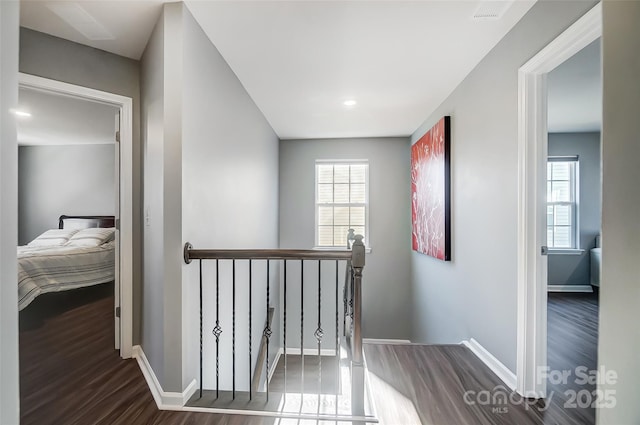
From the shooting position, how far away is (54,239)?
13.8 feet

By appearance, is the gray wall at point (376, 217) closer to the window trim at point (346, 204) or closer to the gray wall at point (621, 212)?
the window trim at point (346, 204)

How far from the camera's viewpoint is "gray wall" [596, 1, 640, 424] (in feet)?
2.23

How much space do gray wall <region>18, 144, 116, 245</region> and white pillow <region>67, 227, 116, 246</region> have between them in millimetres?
839

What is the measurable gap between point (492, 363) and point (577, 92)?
9.97 feet

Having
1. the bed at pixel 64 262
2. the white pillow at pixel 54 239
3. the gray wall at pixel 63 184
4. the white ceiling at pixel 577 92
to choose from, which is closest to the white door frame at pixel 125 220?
the bed at pixel 64 262

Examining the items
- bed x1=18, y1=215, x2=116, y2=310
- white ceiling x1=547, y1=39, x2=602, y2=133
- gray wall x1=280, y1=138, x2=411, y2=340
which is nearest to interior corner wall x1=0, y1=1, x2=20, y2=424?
white ceiling x1=547, y1=39, x2=602, y2=133

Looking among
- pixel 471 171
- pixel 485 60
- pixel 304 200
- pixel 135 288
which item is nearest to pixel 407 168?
pixel 304 200

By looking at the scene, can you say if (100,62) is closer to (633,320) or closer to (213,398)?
(213,398)

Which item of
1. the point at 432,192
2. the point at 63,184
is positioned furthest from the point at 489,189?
the point at 63,184

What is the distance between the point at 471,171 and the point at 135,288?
2914 mm

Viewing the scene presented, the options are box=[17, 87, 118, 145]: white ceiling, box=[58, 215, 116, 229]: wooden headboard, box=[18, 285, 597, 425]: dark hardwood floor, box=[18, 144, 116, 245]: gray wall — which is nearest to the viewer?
box=[18, 285, 597, 425]: dark hardwood floor

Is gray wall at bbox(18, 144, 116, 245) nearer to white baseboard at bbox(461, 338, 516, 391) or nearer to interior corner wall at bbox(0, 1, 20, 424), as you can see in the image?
interior corner wall at bbox(0, 1, 20, 424)

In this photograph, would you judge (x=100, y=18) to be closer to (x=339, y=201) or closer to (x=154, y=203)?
(x=154, y=203)

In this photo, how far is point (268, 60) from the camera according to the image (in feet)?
7.18
